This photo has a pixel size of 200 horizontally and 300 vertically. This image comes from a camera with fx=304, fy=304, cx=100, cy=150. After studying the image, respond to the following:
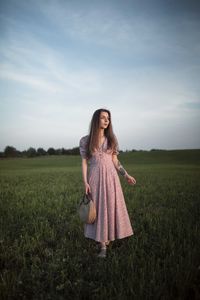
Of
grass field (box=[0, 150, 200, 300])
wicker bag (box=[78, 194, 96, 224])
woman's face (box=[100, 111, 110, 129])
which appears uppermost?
woman's face (box=[100, 111, 110, 129])

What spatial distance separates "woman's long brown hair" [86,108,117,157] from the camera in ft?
18.0

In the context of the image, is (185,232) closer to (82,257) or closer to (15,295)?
(82,257)

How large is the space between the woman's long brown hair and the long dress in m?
0.13

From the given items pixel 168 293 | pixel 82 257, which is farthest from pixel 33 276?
pixel 168 293

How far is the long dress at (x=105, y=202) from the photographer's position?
5.29 meters

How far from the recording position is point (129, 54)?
1994 cm

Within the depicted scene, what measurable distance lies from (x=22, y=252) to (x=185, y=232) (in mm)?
3278

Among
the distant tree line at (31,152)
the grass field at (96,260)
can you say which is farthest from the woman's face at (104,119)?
the distant tree line at (31,152)

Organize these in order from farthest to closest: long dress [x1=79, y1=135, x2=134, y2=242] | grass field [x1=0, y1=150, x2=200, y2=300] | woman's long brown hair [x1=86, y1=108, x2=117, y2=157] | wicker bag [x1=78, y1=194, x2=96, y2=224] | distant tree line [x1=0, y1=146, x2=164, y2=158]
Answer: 1. distant tree line [x1=0, y1=146, x2=164, y2=158]
2. woman's long brown hair [x1=86, y1=108, x2=117, y2=157]
3. long dress [x1=79, y1=135, x2=134, y2=242]
4. wicker bag [x1=78, y1=194, x2=96, y2=224]
5. grass field [x1=0, y1=150, x2=200, y2=300]

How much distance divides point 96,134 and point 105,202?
1219 mm

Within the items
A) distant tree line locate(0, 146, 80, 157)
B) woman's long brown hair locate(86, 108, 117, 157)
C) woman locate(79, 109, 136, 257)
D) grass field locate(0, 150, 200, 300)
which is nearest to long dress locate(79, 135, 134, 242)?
woman locate(79, 109, 136, 257)

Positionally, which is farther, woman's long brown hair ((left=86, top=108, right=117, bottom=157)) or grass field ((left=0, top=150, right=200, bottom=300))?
woman's long brown hair ((left=86, top=108, right=117, bottom=157))

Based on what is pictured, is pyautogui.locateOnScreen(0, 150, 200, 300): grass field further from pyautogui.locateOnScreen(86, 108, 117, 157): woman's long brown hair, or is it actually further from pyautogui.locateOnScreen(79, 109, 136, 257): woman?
pyautogui.locateOnScreen(86, 108, 117, 157): woman's long brown hair

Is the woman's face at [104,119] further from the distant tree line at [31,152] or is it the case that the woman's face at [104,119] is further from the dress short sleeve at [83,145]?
the distant tree line at [31,152]
